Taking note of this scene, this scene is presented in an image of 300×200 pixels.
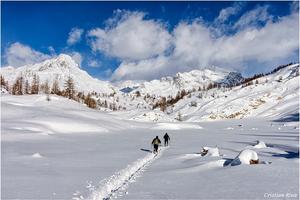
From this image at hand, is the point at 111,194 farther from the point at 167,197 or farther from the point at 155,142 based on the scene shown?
the point at 155,142

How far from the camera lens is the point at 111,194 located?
1975cm

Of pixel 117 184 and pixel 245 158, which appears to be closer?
pixel 117 184

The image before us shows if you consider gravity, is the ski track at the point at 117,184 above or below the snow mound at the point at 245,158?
below

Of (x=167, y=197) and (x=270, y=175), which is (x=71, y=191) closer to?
(x=167, y=197)

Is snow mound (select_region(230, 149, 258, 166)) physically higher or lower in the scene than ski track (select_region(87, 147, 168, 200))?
higher

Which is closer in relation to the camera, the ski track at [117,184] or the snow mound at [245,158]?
the ski track at [117,184]

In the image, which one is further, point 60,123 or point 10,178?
point 60,123

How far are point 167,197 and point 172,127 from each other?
11063 centimetres

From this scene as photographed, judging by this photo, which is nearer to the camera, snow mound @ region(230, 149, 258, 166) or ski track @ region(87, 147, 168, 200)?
ski track @ region(87, 147, 168, 200)

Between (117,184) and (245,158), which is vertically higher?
(245,158)

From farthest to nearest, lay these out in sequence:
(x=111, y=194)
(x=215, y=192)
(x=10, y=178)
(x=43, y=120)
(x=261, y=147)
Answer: (x=43, y=120) < (x=261, y=147) < (x=10, y=178) < (x=111, y=194) < (x=215, y=192)

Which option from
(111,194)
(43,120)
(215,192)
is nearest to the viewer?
(215,192)

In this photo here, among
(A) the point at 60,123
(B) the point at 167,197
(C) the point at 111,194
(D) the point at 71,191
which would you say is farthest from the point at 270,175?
(A) the point at 60,123

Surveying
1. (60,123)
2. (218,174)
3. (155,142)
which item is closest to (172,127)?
(60,123)
